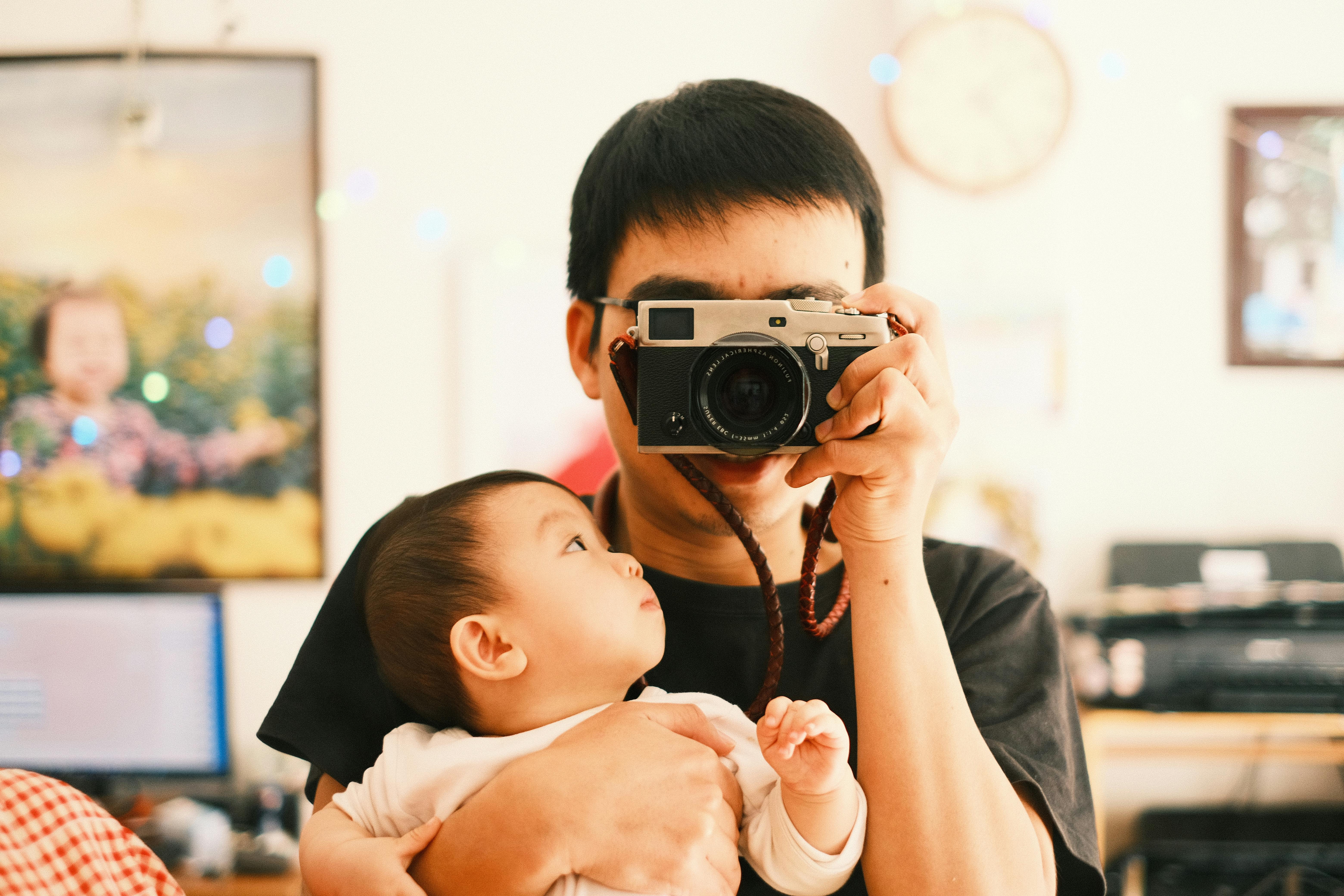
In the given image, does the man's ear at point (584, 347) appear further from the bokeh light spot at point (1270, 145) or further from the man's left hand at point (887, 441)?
the bokeh light spot at point (1270, 145)

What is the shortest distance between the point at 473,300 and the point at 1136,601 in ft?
5.51

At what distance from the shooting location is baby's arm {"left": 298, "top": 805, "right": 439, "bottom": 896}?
2.29 ft

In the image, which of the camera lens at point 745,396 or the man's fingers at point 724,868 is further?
the camera lens at point 745,396

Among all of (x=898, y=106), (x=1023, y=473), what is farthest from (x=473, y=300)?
(x=1023, y=473)

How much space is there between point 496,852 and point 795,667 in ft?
1.05

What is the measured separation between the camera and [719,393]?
0.81 meters

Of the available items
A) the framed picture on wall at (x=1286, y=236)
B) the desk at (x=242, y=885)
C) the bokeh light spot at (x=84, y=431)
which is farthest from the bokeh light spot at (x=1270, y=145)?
the bokeh light spot at (x=84, y=431)

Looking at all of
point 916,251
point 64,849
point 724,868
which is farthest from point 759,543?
point 916,251

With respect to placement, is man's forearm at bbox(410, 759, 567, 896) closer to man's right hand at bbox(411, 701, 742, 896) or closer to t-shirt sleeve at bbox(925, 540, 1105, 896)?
man's right hand at bbox(411, 701, 742, 896)

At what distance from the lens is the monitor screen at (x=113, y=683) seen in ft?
6.02

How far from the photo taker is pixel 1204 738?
7.14ft

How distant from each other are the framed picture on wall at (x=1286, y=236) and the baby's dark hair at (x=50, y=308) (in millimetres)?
2722

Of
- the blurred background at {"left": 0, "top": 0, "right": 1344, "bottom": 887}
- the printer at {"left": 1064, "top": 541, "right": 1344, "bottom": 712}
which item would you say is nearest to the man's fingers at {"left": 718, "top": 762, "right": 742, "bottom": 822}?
the printer at {"left": 1064, "top": 541, "right": 1344, "bottom": 712}

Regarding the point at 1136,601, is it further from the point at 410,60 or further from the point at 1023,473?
the point at 410,60
